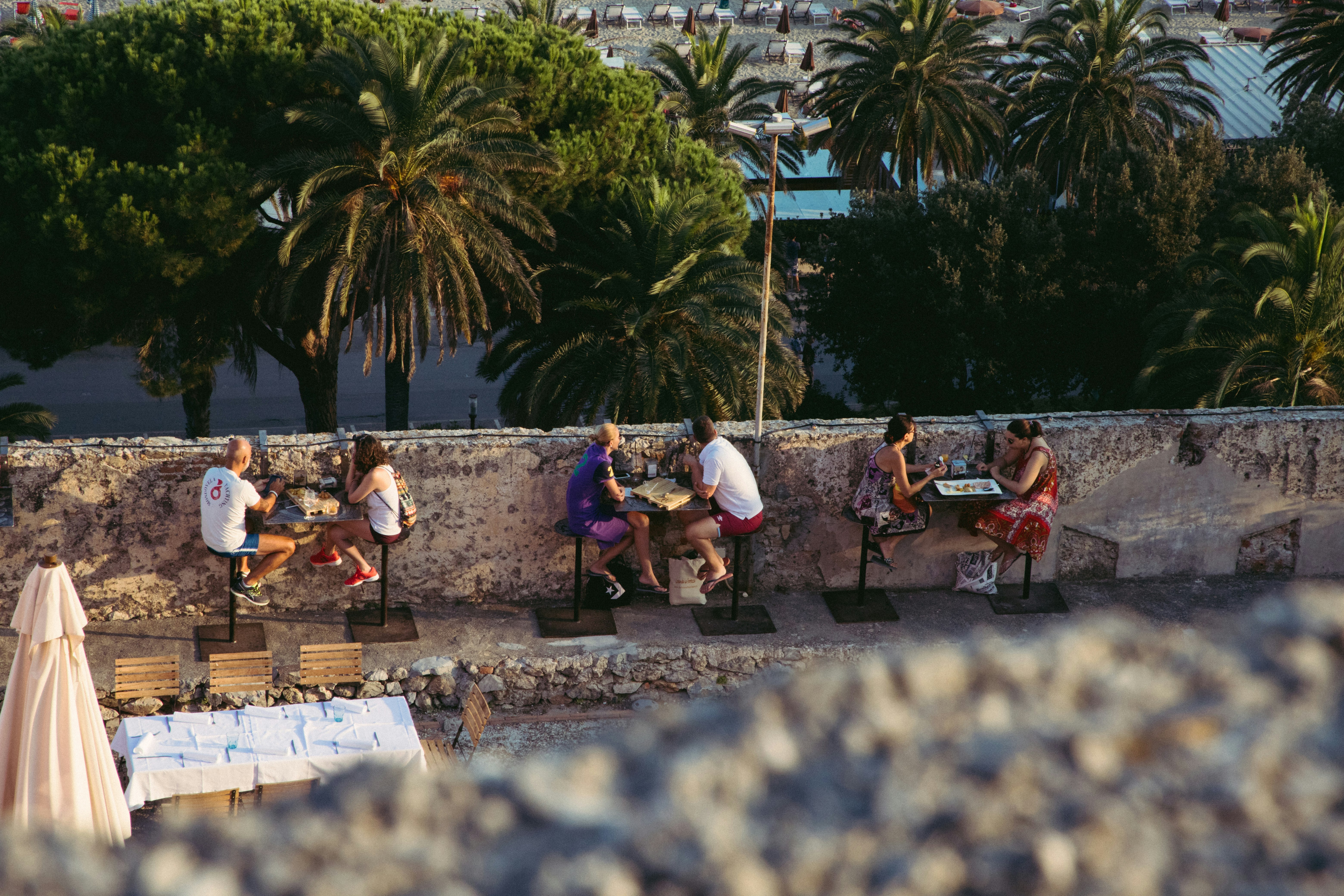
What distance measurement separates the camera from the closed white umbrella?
775cm

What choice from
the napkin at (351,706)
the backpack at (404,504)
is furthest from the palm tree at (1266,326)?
the napkin at (351,706)

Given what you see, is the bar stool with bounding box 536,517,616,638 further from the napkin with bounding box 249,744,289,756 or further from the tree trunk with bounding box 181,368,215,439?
the tree trunk with bounding box 181,368,215,439

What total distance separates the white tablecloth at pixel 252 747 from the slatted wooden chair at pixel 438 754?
0.49 feet

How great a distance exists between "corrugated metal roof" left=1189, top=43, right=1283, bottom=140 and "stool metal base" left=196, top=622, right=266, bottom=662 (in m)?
32.5

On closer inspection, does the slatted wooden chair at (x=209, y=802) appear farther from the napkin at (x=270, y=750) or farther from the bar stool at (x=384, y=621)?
the bar stool at (x=384, y=621)

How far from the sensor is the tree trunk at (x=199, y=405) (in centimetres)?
2119

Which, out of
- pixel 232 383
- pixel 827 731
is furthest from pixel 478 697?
pixel 232 383

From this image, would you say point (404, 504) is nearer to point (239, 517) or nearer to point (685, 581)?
point (239, 517)

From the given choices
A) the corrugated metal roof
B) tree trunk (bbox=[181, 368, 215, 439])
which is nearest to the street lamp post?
tree trunk (bbox=[181, 368, 215, 439])

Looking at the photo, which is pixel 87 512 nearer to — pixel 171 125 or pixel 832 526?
pixel 832 526

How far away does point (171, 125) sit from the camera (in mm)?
19016

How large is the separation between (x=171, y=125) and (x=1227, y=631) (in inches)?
757

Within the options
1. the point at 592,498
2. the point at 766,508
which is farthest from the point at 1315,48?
the point at 592,498

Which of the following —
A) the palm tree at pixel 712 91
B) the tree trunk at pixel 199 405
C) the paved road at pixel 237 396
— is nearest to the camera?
the tree trunk at pixel 199 405
